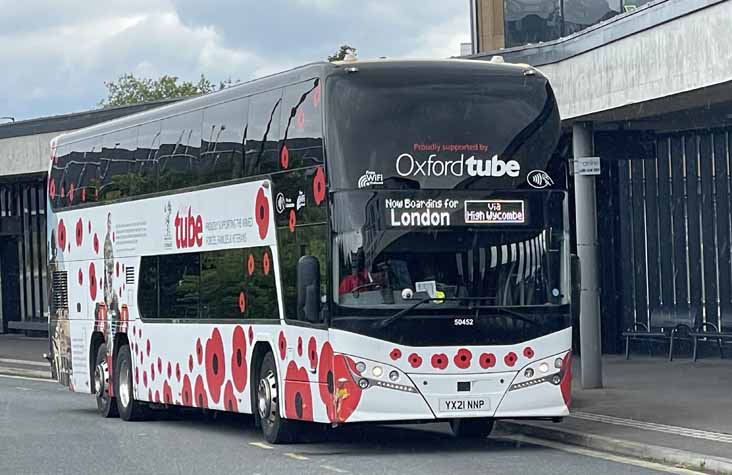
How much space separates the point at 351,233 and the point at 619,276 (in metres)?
16.2

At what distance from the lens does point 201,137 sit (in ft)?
62.5

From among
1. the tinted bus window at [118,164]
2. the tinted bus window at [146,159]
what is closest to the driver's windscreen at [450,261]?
the tinted bus window at [146,159]

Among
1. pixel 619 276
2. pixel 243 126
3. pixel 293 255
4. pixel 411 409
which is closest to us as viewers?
pixel 411 409

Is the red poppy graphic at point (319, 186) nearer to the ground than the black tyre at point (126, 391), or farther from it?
farther from it

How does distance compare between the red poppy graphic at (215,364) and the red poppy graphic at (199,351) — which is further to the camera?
the red poppy graphic at (199,351)

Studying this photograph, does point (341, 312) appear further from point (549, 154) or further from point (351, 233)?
point (549, 154)

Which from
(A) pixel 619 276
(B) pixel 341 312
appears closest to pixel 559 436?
(B) pixel 341 312

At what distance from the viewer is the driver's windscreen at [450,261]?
15391 mm

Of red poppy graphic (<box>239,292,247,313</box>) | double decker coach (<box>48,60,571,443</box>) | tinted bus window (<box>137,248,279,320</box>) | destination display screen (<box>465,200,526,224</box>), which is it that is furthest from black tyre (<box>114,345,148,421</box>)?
destination display screen (<box>465,200,526,224</box>)

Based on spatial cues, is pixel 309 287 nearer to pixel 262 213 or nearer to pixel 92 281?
pixel 262 213

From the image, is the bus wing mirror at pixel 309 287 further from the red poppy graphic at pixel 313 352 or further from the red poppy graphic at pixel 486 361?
the red poppy graphic at pixel 486 361

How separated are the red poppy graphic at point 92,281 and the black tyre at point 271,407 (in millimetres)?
6241

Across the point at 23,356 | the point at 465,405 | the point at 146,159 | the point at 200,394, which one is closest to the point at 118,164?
the point at 146,159

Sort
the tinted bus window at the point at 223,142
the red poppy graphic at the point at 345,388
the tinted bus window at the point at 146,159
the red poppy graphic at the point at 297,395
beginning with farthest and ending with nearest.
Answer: the tinted bus window at the point at 146,159
the tinted bus window at the point at 223,142
the red poppy graphic at the point at 297,395
the red poppy graphic at the point at 345,388
